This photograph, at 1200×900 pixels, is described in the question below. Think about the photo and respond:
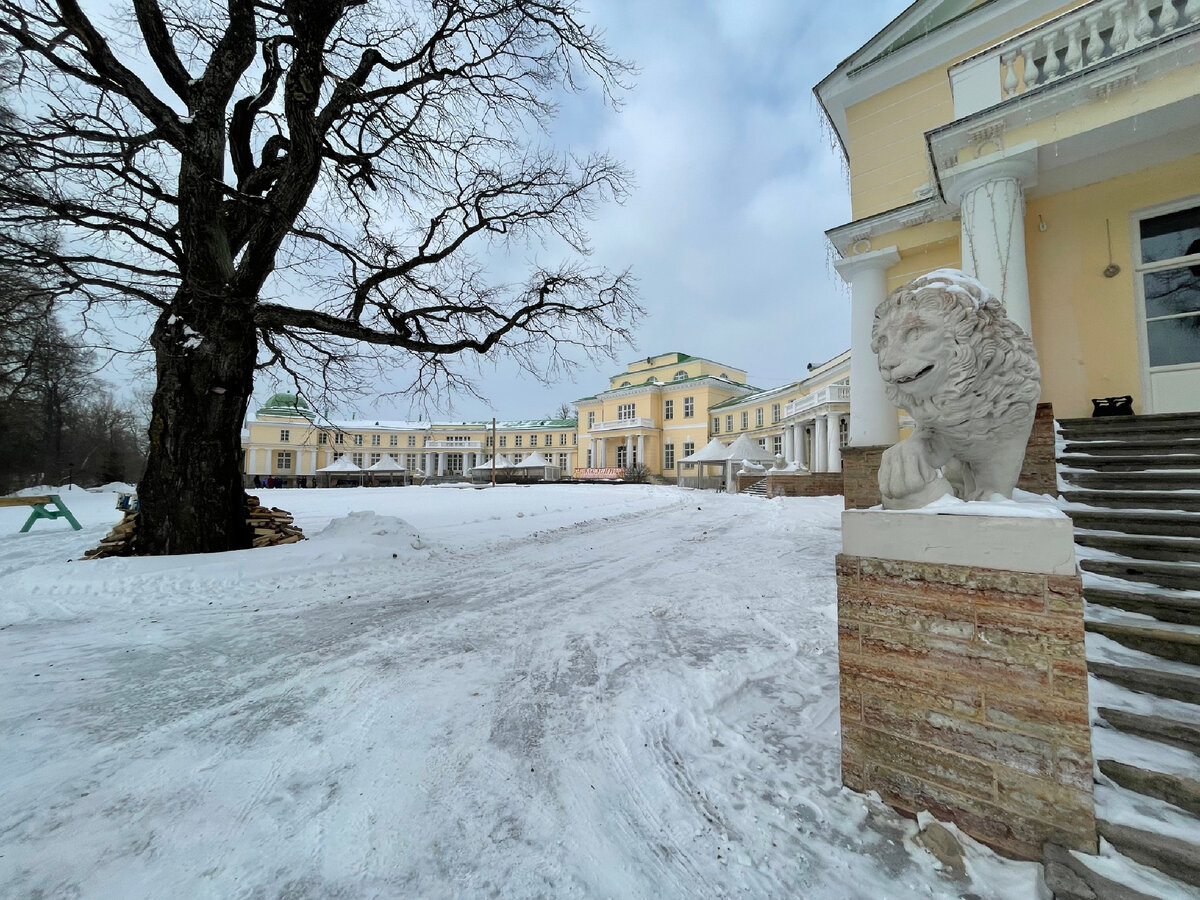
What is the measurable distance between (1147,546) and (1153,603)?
94cm

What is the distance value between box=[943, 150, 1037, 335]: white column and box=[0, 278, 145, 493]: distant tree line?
37.7ft

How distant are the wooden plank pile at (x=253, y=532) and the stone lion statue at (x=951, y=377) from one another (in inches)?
295

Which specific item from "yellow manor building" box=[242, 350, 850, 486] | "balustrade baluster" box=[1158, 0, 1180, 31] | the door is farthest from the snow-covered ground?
"yellow manor building" box=[242, 350, 850, 486]

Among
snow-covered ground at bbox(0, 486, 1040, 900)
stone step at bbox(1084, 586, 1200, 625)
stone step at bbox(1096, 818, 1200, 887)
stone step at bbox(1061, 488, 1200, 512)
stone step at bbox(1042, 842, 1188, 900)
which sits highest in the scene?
stone step at bbox(1061, 488, 1200, 512)

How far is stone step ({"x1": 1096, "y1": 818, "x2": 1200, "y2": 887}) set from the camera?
1.37m

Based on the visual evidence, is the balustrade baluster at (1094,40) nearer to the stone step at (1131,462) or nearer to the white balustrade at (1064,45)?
the white balustrade at (1064,45)

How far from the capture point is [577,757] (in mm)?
2053

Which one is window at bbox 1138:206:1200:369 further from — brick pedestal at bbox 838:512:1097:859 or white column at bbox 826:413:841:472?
white column at bbox 826:413:841:472

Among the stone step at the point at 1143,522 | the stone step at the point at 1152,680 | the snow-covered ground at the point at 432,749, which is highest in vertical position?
the stone step at the point at 1143,522

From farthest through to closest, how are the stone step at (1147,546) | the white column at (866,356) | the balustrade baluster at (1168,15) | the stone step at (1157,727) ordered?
1. the white column at (866,356)
2. the balustrade baluster at (1168,15)
3. the stone step at (1147,546)
4. the stone step at (1157,727)

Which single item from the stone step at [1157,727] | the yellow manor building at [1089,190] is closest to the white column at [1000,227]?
the yellow manor building at [1089,190]

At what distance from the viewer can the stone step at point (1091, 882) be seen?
132cm

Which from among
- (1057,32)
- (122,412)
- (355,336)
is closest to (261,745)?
(355,336)

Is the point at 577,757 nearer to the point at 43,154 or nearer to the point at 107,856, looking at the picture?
the point at 107,856
